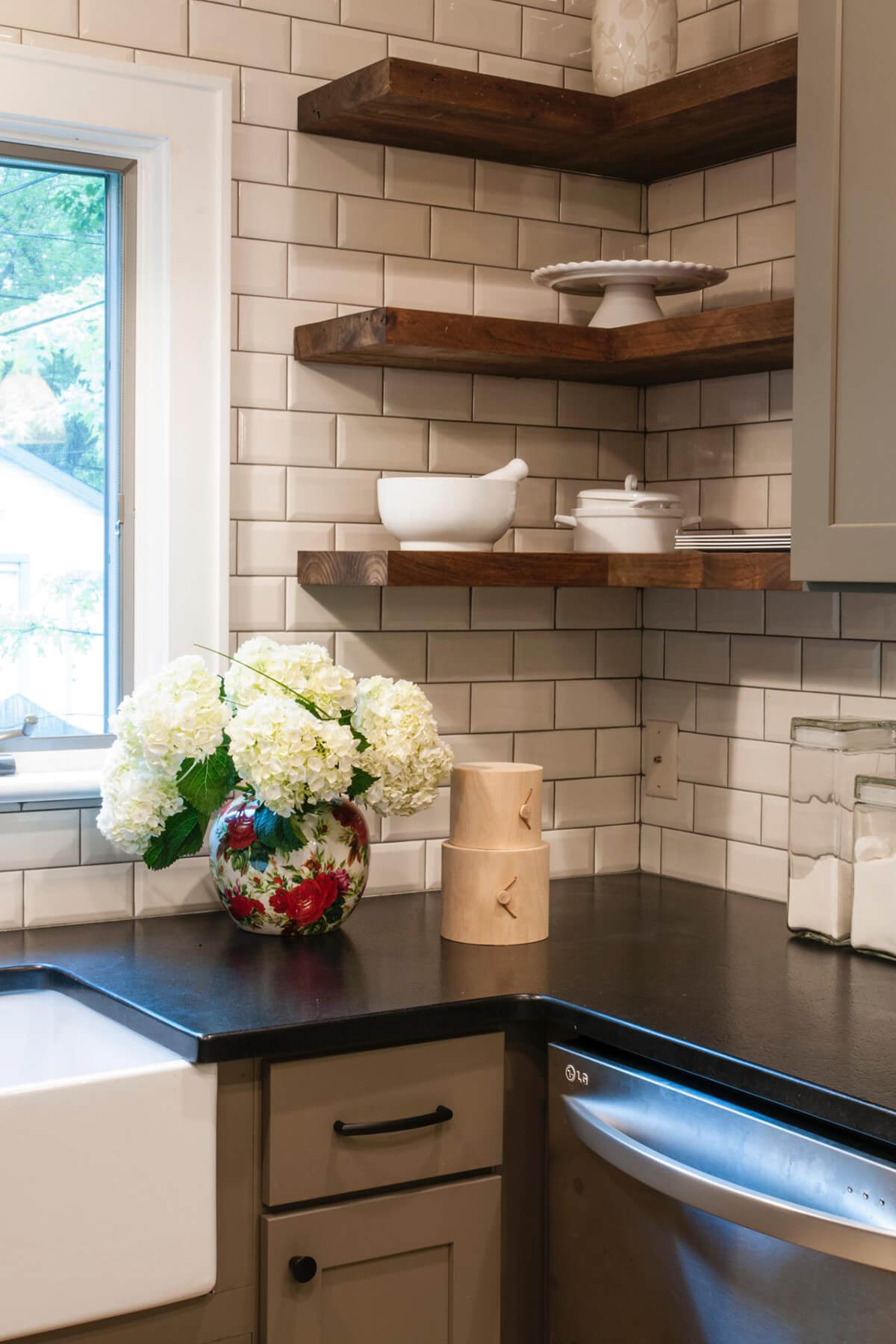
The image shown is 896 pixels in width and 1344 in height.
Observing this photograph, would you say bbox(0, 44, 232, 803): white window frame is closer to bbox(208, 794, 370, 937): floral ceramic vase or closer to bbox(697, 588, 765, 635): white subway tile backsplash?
bbox(208, 794, 370, 937): floral ceramic vase

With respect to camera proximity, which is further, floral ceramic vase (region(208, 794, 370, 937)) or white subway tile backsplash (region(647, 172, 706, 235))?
white subway tile backsplash (region(647, 172, 706, 235))

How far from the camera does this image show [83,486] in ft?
7.26

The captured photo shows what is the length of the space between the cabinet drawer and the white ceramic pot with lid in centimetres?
88

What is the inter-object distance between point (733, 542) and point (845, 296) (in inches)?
15.8

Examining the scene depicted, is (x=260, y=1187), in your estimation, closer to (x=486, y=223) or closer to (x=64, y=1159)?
(x=64, y=1159)

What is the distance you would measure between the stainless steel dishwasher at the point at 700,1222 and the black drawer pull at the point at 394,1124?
15 cm

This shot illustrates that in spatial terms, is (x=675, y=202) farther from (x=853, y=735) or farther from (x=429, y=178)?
(x=853, y=735)

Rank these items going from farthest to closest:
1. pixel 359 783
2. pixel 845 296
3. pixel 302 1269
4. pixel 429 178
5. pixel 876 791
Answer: pixel 429 178, pixel 359 783, pixel 876 791, pixel 845 296, pixel 302 1269

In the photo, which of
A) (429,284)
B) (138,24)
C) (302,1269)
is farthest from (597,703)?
(138,24)

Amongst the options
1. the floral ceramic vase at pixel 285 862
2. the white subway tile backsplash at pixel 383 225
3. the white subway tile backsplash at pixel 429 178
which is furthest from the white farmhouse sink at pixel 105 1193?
the white subway tile backsplash at pixel 429 178

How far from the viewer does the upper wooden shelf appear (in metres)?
2.10

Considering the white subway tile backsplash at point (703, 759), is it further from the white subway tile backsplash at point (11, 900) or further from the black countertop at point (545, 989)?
the white subway tile backsplash at point (11, 900)

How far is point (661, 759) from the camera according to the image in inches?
103

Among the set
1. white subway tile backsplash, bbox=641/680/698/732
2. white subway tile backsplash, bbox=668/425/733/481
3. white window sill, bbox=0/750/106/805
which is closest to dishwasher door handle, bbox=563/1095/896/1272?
white window sill, bbox=0/750/106/805
